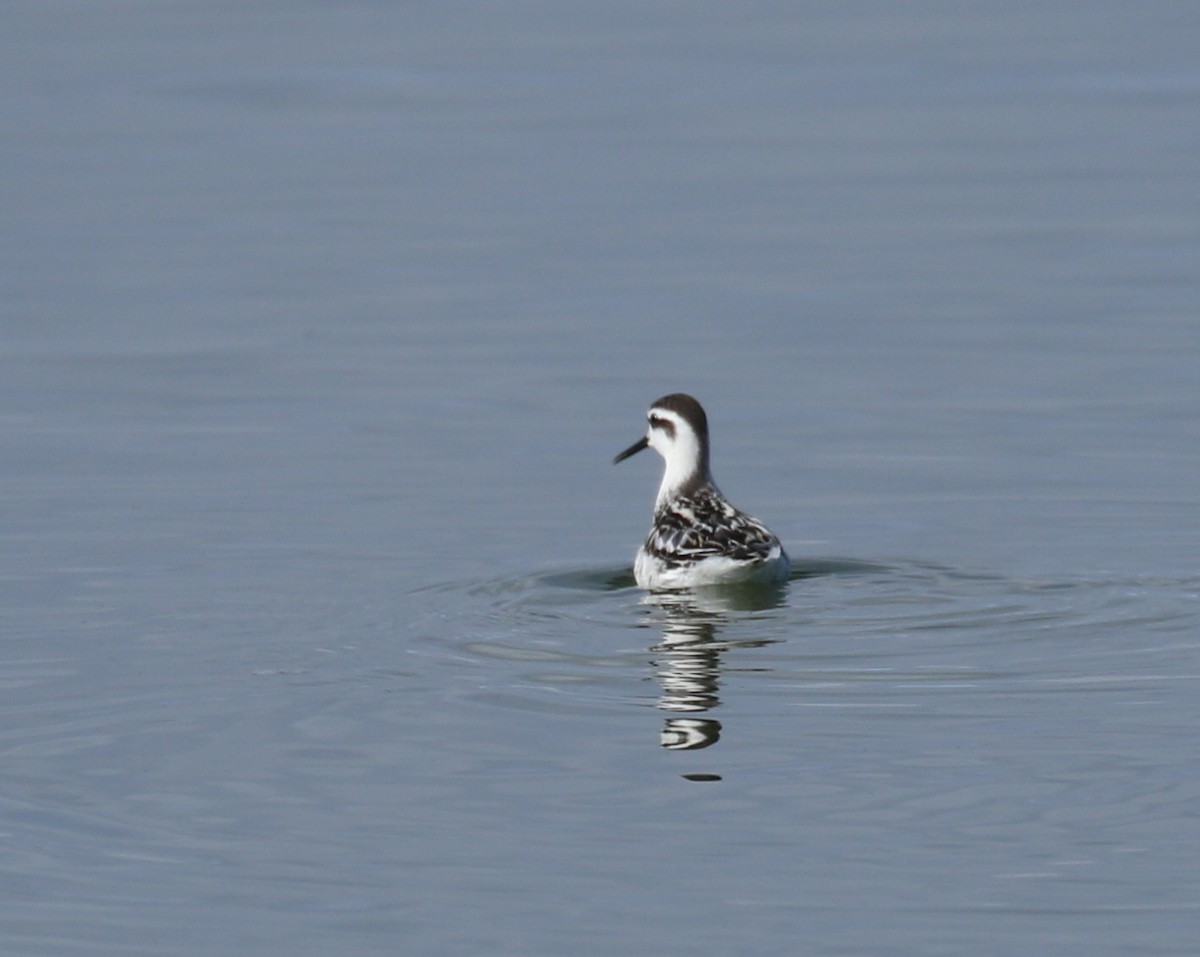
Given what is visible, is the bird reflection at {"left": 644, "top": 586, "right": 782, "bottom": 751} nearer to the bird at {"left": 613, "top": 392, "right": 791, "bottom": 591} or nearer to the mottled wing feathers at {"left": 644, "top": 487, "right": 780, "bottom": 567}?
the bird at {"left": 613, "top": 392, "right": 791, "bottom": 591}

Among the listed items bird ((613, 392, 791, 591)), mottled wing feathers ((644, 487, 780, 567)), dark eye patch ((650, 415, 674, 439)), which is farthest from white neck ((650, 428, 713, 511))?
mottled wing feathers ((644, 487, 780, 567))

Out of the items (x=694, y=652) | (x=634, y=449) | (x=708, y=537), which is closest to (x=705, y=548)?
(x=708, y=537)

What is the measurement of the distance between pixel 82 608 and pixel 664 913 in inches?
260

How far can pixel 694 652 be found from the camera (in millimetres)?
14438

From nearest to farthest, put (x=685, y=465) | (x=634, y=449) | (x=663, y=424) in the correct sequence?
1. (x=685, y=465)
2. (x=663, y=424)
3. (x=634, y=449)

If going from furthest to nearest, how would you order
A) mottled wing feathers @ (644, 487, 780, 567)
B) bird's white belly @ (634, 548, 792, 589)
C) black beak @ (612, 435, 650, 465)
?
black beak @ (612, 435, 650, 465) < mottled wing feathers @ (644, 487, 780, 567) < bird's white belly @ (634, 548, 792, 589)

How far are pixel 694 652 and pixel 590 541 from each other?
3.59m

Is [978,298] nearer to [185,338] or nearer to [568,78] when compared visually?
[185,338]

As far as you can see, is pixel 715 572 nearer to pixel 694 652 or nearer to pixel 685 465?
pixel 694 652

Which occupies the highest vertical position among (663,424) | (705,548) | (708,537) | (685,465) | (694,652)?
(663,424)

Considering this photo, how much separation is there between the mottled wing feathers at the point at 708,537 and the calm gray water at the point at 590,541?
11.5 inches

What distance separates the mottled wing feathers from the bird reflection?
227 millimetres

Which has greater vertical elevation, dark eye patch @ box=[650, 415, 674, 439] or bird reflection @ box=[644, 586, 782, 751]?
dark eye patch @ box=[650, 415, 674, 439]

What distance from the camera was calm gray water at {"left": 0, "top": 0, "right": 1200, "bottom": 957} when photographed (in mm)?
10641
